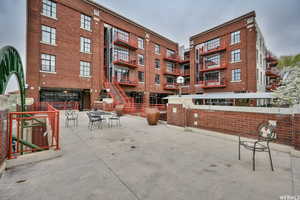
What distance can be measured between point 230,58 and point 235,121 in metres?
19.2

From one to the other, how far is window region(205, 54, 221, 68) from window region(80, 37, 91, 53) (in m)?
20.1

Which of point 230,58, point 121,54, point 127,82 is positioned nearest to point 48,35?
point 121,54

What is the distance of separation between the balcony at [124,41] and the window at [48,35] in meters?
7.51

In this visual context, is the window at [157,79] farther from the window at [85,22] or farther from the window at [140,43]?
the window at [85,22]

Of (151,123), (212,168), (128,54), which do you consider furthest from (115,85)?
(212,168)

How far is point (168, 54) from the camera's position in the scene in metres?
29.3

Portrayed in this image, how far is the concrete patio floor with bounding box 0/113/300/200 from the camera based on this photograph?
7.38ft

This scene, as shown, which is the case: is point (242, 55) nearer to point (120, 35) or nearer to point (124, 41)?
point (124, 41)

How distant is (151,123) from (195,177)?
6.17 metres

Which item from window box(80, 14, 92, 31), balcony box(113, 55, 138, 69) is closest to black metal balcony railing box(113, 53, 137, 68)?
balcony box(113, 55, 138, 69)

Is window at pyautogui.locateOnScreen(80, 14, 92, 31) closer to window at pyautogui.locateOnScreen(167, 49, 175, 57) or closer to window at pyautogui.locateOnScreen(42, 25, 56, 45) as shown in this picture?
window at pyautogui.locateOnScreen(42, 25, 56, 45)

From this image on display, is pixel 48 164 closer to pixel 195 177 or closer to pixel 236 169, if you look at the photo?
pixel 195 177

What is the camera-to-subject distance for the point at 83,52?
57.0 feet

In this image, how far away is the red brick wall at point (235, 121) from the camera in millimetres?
4286
